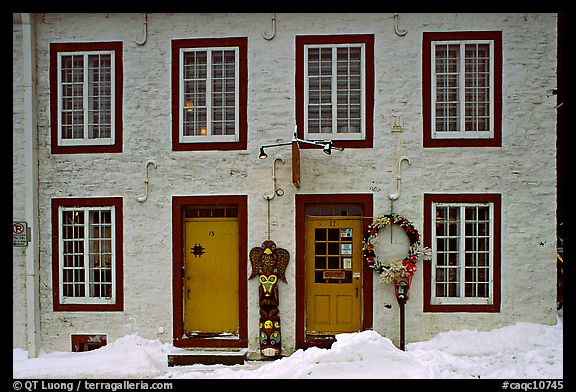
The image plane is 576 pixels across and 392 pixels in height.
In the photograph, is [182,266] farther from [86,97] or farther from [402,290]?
[402,290]

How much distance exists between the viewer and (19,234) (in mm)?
8281

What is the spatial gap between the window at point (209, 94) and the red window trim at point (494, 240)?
11.8ft

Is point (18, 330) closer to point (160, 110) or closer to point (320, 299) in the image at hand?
point (160, 110)

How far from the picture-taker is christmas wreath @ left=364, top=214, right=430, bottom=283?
7938 millimetres

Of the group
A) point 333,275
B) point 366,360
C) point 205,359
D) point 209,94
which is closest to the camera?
point 366,360

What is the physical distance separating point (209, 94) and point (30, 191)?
→ 3.72 meters

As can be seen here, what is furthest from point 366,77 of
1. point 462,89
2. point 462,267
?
point 462,267

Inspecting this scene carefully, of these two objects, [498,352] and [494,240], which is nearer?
[498,352]

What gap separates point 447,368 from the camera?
22.9ft

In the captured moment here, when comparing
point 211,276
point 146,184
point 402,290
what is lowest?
point 402,290

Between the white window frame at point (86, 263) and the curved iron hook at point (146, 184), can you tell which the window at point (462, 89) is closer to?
the curved iron hook at point (146, 184)

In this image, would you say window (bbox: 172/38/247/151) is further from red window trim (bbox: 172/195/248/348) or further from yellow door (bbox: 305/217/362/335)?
yellow door (bbox: 305/217/362/335)

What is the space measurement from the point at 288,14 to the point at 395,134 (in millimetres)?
2900

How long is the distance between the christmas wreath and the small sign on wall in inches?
242
